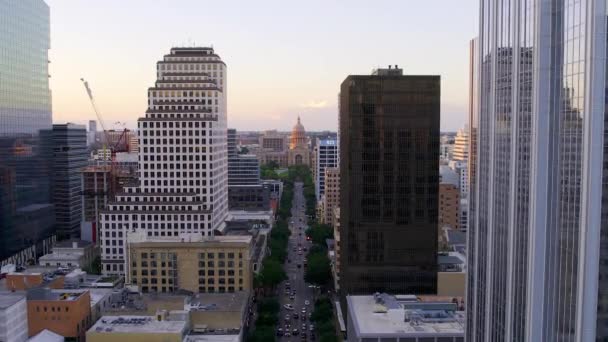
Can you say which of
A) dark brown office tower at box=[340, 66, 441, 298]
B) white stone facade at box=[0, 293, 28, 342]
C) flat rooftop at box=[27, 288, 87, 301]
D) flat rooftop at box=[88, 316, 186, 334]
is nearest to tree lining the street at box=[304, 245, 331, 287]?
dark brown office tower at box=[340, 66, 441, 298]

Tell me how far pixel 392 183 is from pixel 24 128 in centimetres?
10996

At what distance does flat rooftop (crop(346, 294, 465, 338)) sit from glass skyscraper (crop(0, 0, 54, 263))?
103 meters

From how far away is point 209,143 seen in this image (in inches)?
5763

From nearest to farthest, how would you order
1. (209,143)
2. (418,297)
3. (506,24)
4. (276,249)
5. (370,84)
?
(506,24) < (418,297) < (370,84) < (209,143) < (276,249)

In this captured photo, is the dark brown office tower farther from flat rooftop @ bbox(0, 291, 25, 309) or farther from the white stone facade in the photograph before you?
flat rooftop @ bbox(0, 291, 25, 309)

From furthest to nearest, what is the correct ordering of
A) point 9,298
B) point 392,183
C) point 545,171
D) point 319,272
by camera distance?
point 319,272 < point 392,183 < point 9,298 < point 545,171

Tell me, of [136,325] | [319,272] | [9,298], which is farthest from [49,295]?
[319,272]

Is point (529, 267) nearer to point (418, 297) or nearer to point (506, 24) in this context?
point (506, 24)

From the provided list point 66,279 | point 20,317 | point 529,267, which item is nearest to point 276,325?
point 66,279

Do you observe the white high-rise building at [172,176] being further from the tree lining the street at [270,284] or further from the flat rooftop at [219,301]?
the flat rooftop at [219,301]

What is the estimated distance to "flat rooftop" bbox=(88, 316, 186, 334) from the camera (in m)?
84.2

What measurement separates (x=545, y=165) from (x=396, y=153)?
58.4 meters

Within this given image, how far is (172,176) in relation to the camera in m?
145

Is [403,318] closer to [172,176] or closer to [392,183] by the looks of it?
[392,183]
